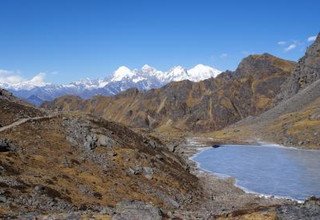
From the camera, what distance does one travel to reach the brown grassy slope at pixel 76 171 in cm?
5066

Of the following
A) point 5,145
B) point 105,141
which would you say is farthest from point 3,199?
point 105,141

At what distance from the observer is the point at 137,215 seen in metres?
39.6

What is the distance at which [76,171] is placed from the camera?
6291 cm

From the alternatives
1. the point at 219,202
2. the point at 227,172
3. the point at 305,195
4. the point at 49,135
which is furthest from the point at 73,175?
the point at 227,172

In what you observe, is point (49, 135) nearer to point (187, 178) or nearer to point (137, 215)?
point (187, 178)

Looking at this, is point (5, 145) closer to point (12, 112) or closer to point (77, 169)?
point (77, 169)

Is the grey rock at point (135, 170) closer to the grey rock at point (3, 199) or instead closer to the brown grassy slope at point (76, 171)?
the brown grassy slope at point (76, 171)

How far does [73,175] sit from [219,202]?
21305 mm

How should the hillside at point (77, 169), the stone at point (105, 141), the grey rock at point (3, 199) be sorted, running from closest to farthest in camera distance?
the grey rock at point (3, 199) → the hillside at point (77, 169) → the stone at point (105, 141)

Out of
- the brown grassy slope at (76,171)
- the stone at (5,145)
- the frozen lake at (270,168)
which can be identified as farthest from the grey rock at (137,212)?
the frozen lake at (270,168)

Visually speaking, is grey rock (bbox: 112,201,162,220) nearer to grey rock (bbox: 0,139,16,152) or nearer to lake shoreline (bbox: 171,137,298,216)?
lake shoreline (bbox: 171,137,298,216)

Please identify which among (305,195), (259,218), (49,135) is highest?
(49,135)

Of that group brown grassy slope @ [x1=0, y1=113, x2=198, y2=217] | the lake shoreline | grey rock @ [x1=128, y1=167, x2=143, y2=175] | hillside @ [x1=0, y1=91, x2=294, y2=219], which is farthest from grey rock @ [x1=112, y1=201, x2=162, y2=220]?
grey rock @ [x1=128, y1=167, x2=143, y2=175]

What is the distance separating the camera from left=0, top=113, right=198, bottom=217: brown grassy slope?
166 feet
